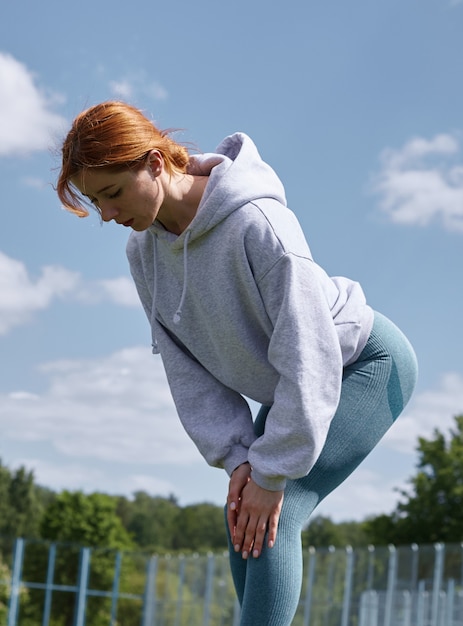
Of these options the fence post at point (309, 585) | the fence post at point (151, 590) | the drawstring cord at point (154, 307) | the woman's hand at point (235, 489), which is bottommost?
the fence post at point (151, 590)

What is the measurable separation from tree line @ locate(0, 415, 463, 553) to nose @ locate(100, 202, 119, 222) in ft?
95.5

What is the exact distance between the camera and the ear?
78.9 inches

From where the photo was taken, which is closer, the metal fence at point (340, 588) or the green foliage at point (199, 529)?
the metal fence at point (340, 588)

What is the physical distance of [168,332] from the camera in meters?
2.33

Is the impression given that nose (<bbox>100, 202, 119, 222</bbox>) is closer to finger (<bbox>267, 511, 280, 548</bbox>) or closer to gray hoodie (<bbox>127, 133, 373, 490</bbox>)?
gray hoodie (<bbox>127, 133, 373, 490</bbox>)

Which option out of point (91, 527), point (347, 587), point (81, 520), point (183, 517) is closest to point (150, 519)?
point (183, 517)

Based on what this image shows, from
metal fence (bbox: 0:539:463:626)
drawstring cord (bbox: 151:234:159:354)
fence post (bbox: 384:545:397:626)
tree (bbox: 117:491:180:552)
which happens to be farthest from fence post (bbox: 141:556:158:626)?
tree (bbox: 117:491:180:552)

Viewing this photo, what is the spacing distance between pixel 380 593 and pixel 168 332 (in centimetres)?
1122

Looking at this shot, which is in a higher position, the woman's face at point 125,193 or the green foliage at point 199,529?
the woman's face at point 125,193

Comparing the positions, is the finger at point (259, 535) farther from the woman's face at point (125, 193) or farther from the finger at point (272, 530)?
the woman's face at point (125, 193)

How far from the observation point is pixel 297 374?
1899 millimetres

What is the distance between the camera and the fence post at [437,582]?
1152 cm

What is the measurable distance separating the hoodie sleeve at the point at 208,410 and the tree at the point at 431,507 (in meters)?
28.8

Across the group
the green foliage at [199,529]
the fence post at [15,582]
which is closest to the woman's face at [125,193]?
the fence post at [15,582]
